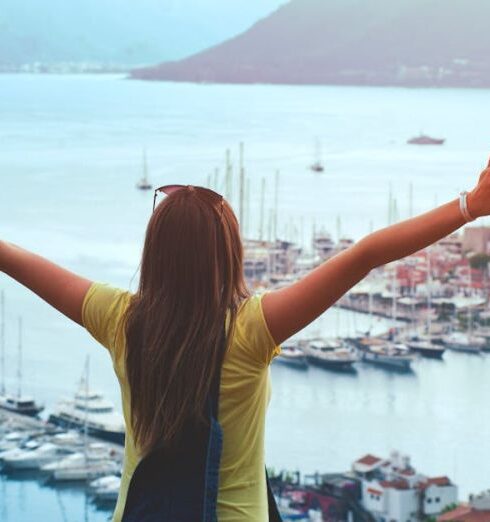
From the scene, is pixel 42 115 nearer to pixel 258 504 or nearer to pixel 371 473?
pixel 371 473

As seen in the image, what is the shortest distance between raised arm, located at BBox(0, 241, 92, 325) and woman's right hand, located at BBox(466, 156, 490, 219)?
0.64ft

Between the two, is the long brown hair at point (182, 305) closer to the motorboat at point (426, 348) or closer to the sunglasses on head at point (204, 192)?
the sunglasses on head at point (204, 192)

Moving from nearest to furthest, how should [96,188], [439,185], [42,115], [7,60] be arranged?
[7,60]
[439,185]
[96,188]
[42,115]

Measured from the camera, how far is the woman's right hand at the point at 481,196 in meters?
0.60

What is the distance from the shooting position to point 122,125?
12.4 meters

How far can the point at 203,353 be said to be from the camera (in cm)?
63

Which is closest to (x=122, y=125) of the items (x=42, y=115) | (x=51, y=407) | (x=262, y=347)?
(x=42, y=115)

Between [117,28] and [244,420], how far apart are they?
930cm

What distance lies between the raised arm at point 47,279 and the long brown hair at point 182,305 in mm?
43

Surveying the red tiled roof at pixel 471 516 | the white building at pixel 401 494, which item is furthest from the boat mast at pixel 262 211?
the red tiled roof at pixel 471 516

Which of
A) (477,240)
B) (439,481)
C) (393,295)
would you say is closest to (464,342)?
(393,295)

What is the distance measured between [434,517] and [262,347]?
3981 millimetres

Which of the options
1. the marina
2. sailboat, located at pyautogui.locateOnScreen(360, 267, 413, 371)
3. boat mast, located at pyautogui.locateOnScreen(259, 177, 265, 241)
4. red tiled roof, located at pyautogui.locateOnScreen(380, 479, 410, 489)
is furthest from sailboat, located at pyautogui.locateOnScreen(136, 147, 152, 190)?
red tiled roof, located at pyautogui.locateOnScreen(380, 479, 410, 489)

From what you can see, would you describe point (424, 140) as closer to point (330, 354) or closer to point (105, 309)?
point (330, 354)
